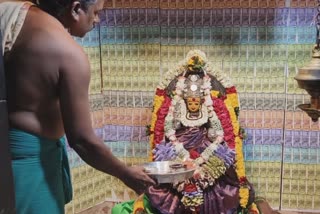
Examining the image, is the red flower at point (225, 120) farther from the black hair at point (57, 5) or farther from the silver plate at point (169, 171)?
the black hair at point (57, 5)

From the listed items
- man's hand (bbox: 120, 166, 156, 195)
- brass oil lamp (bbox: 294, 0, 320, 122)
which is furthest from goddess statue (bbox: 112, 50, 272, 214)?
man's hand (bbox: 120, 166, 156, 195)

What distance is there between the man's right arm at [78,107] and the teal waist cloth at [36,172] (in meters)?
0.19

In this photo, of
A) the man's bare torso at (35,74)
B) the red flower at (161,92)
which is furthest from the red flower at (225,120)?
the man's bare torso at (35,74)

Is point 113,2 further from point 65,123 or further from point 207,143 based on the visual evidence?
point 65,123

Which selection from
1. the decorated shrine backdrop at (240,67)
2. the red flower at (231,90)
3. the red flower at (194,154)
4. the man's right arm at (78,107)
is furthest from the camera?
the decorated shrine backdrop at (240,67)

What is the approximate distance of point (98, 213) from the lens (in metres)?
4.69

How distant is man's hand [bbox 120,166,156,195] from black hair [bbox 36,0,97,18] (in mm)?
686

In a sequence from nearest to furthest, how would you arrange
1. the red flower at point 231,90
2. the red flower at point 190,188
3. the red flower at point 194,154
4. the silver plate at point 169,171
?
the silver plate at point 169,171, the red flower at point 190,188, the red flower at point 194,154, the red flower at point 231,90

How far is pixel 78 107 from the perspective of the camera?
1804 millimetres

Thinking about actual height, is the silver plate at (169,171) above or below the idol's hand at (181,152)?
above

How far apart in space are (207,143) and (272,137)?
0.78m

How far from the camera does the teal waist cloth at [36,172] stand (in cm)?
192

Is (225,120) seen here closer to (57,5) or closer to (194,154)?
(194,154)

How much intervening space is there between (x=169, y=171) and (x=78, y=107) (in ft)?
2.56
